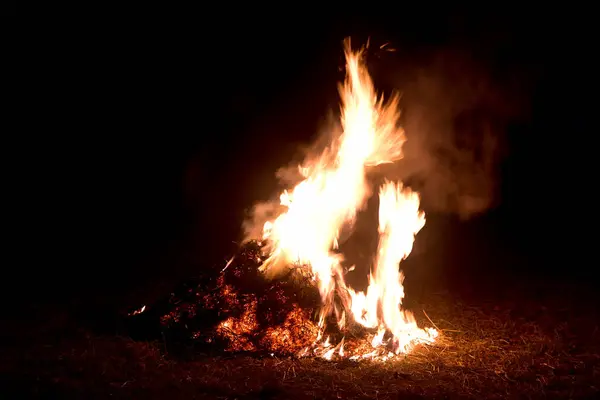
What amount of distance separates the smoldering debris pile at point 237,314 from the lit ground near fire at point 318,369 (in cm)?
23

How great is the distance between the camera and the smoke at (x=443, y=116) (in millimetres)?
9625

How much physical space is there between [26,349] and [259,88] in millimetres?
8221

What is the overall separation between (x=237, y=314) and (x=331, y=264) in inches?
50.2

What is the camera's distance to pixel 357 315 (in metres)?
6.10

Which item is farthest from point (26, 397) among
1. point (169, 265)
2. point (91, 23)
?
point (91, 23)

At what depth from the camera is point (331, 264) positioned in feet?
21.0

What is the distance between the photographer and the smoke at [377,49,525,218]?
962 cm

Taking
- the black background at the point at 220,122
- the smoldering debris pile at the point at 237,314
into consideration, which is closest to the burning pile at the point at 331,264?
Result: the smoldering debris pile at the point at 237,314

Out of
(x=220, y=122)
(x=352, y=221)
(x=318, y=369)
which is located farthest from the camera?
(x=220, y=122)

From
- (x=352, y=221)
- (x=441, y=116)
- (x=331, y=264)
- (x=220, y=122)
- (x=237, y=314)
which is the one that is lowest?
(x=237, y=314)

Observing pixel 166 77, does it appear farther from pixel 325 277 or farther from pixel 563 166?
pixel 563 166

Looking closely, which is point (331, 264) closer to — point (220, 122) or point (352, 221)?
point (352, 221)

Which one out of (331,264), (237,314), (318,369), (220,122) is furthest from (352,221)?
(220,122)

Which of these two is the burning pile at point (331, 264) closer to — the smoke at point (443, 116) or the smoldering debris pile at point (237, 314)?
the smoldering debris pile at point (237, 314)
